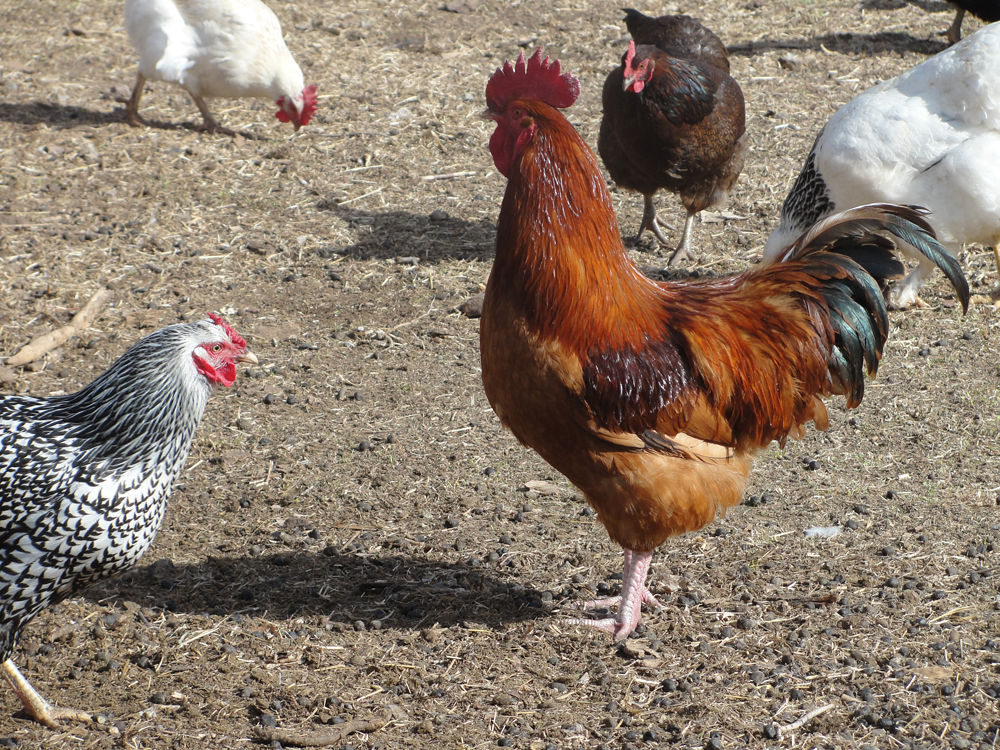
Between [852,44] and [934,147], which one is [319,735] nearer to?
[934,147]

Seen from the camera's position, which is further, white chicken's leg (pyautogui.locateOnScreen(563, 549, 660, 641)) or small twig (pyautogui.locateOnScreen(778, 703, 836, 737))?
white chicken's leg (pyautogui.locateOnScreen(563, 549, 660, 641))

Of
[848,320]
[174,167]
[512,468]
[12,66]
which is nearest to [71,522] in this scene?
[512,468]

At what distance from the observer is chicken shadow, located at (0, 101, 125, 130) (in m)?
8.08

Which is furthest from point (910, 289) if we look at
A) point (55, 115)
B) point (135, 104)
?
point (55, 115)

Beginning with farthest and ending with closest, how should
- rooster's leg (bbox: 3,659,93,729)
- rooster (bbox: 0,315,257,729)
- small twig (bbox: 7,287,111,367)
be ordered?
1. small twig (bbox: 7,287,111,367)
2. rooster's leg (bbox: 3,659,93,729)
3. rooster (bbox: 0,315,257,729)

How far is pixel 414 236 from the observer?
691 cm

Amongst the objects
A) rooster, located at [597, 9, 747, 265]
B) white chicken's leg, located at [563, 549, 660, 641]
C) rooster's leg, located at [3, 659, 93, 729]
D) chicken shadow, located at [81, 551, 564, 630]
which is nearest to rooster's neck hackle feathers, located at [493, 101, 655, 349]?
white chicken's leg, located at [563, 549, 660, 641]

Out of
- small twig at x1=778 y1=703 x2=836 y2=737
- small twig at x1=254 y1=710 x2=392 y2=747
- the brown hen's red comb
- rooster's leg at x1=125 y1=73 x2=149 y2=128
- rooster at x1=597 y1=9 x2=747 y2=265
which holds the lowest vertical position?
rooster's leg at x1=125 y1=73 x2=149 y2=128

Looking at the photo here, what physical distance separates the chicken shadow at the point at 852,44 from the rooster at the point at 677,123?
318 centimetres

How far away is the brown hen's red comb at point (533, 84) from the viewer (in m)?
3.62

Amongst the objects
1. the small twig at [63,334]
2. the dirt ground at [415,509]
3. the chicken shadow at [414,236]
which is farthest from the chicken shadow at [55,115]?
the small twig at [63,334]

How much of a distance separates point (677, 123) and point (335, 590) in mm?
4041

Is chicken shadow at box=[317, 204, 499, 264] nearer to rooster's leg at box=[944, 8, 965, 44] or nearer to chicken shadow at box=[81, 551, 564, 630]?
chicken shadow at box=[81, 551, 564, 630]

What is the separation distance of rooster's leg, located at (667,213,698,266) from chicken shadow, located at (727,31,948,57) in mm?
3781
